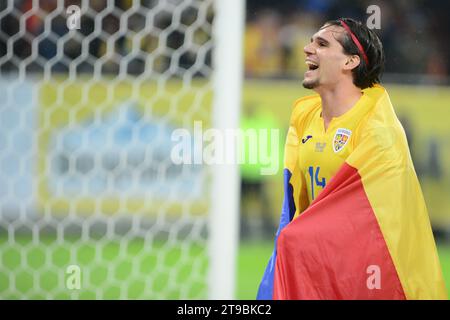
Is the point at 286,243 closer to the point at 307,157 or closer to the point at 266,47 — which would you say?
the point at 307,157

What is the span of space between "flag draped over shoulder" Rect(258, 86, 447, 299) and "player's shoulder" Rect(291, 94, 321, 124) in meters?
0.12

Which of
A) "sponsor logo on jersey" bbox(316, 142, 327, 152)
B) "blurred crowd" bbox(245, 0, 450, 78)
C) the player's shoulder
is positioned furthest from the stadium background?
"sponsor logo on jersey" bbox(316, 142, 327, 152)

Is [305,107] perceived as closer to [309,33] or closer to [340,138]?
[340,138]

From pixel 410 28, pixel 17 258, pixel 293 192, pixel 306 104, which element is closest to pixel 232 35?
pixel 306 104

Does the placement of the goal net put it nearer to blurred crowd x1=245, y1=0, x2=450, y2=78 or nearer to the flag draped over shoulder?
blurred crowd x1=245, y1=0, x2=450, y2=78

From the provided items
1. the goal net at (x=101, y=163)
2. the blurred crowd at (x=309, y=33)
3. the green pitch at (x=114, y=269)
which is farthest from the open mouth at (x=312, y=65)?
the blurred crowd at (x=309, y=33)

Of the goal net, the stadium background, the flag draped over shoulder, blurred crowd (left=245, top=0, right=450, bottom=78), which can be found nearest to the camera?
the flag draped over shoulder

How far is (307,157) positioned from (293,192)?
0.28 feet

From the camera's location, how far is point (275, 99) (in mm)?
4676

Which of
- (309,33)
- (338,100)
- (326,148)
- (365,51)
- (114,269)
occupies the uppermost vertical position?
(309,33)

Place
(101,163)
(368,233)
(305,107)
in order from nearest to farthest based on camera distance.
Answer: (368,233) < (305,107) < (101,163)

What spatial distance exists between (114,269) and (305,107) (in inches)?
73.9

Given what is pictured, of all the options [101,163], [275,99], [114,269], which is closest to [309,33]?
[275,99]

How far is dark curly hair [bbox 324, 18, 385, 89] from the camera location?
1.58 m
